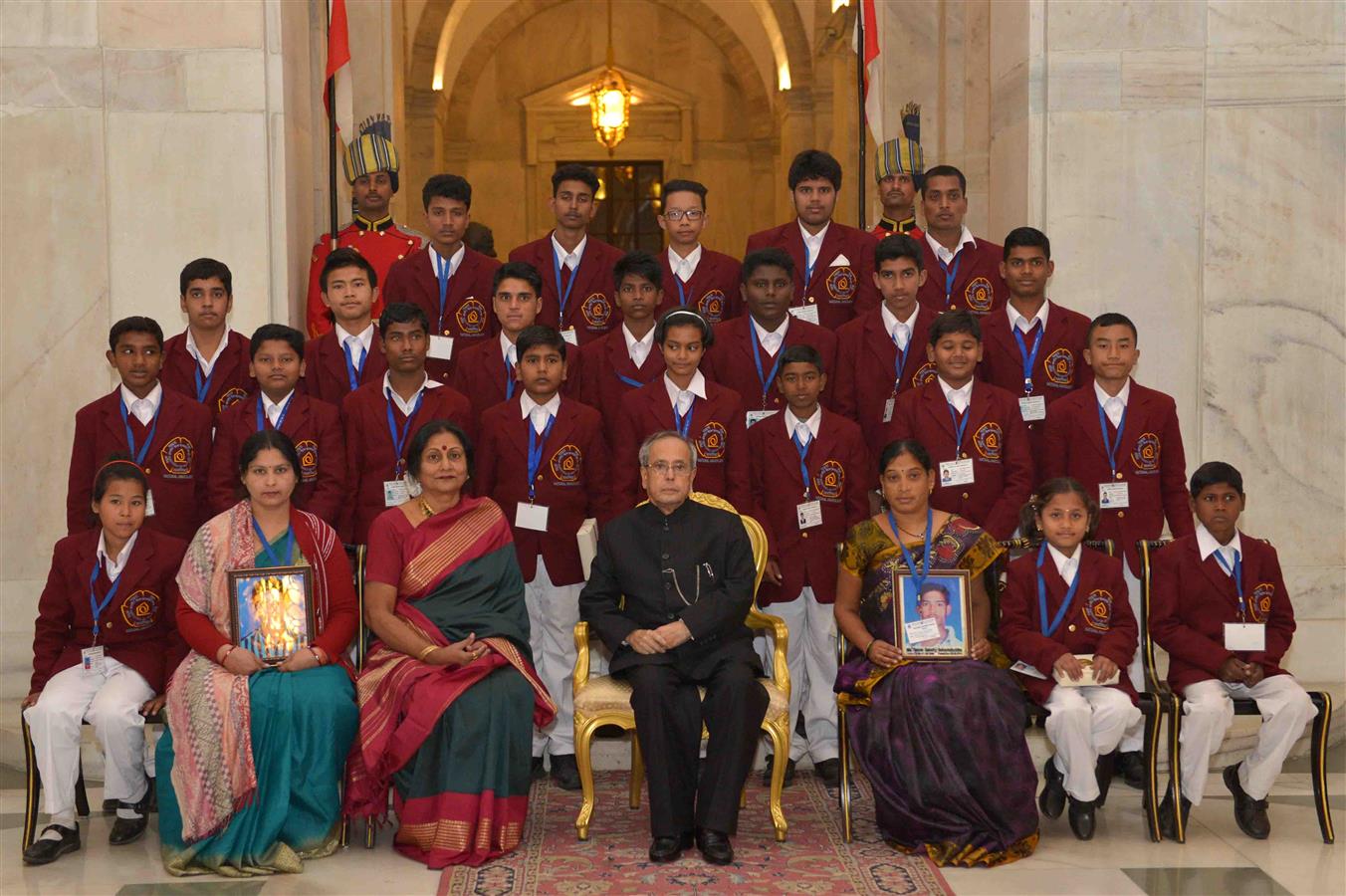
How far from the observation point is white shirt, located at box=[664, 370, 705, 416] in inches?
251

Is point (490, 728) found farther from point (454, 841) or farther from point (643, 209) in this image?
point (643, 209)

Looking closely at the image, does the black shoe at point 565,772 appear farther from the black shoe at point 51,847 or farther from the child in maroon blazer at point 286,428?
the black shoe at point 51,847

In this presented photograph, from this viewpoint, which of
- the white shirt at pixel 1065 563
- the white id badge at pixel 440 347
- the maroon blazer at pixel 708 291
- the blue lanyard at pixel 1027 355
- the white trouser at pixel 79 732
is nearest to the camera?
the white trouser at pixel 79 732

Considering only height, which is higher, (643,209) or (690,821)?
(643,209)

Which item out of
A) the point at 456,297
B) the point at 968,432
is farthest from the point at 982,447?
the point at 456,297

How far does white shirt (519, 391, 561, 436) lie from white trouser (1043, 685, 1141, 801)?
224cm

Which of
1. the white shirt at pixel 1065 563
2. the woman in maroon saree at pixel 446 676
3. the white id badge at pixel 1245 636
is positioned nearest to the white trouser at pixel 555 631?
the woman in maroon saree at pixel 446 676

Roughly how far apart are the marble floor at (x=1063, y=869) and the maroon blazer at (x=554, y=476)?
1368mm

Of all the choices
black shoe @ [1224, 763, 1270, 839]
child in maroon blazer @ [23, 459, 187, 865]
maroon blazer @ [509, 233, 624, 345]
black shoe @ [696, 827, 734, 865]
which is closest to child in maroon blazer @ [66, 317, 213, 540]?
child in maroon blazer @ [23, 459, 187, 865]

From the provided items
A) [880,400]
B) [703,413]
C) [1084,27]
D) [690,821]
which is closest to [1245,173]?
[1084,27]

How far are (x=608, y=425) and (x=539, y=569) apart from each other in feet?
2.31

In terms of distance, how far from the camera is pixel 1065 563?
578 centimetres

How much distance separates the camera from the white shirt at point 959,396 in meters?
6.33

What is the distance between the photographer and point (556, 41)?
2164 cm
